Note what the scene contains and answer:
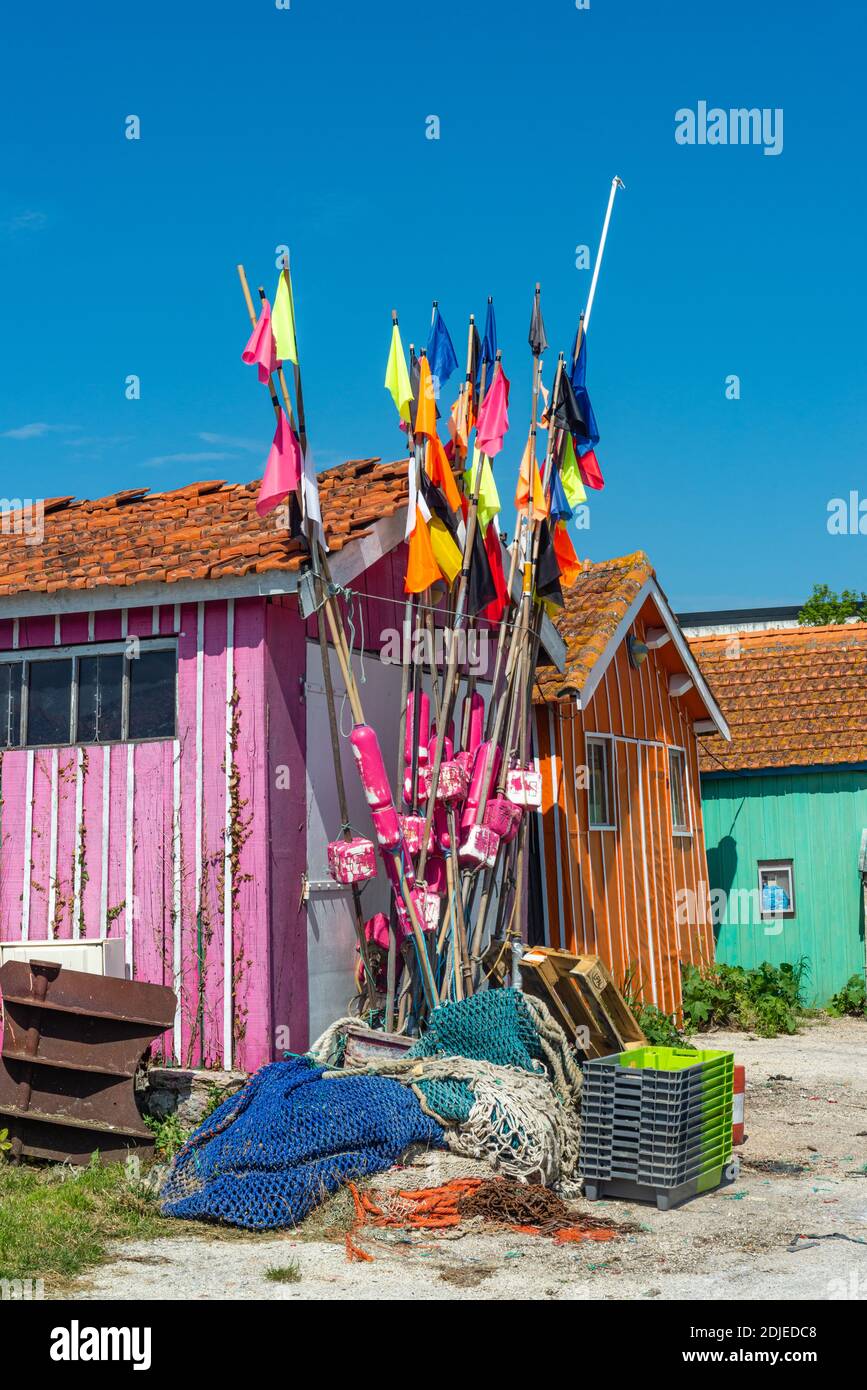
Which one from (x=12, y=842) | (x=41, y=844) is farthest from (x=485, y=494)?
(x=12, y=842)

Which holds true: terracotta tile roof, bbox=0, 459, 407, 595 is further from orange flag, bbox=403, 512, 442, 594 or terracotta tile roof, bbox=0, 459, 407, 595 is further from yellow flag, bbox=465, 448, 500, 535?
yellow flag, bbox=465, 448, 500, 535

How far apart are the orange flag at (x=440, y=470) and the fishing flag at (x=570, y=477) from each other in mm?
1354

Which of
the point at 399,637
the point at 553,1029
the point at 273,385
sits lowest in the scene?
the point at 553,1029

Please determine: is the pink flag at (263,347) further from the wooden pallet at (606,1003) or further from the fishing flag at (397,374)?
the wooden pallet at (606,1003)

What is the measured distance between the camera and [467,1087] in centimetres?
848

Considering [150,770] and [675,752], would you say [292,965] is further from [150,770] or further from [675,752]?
[675,752]

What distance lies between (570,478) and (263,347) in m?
3.19

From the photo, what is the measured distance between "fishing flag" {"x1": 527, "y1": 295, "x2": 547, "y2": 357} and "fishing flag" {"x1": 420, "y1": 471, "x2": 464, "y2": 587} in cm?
189

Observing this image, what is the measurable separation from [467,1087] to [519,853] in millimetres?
2769

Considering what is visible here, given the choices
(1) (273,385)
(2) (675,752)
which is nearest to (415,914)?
(1) (273,385)

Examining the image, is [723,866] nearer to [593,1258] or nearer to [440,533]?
[440,533]

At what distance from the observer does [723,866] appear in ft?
60.3

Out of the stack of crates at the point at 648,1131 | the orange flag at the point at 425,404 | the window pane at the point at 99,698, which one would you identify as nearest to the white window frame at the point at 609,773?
the orange flag at the point at 425,404
